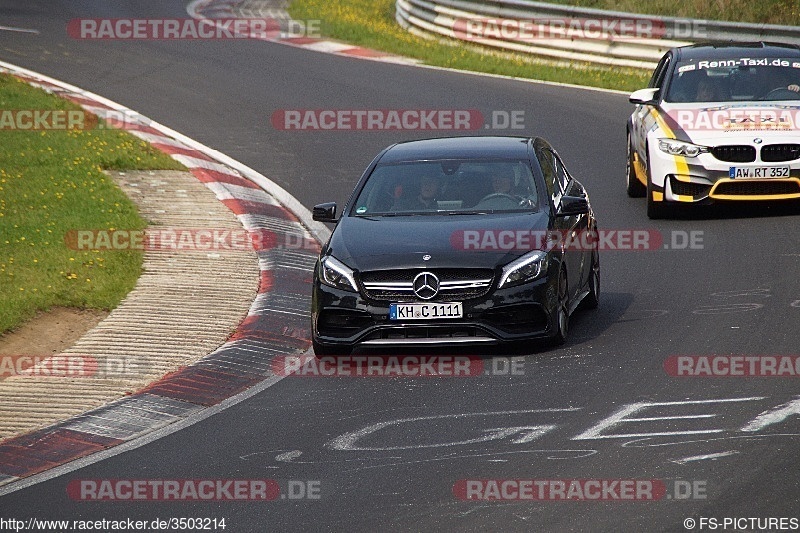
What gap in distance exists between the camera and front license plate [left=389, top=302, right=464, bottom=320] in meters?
10.1

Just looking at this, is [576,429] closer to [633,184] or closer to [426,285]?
[426,285]

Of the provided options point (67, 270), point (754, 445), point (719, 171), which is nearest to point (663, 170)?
point (719, 171)

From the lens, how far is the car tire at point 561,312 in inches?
413

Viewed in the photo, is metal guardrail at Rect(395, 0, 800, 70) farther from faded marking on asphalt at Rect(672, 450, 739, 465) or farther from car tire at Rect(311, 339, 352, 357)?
faded marking on asphalt at Rect(672, 450, 739, 465)

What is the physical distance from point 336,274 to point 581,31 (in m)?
16.4

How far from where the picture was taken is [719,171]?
15141mm

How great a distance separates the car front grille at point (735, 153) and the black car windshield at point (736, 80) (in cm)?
92

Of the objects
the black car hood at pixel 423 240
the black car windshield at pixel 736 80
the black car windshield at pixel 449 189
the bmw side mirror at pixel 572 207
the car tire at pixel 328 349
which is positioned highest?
the black car windshield at pixel 736 80

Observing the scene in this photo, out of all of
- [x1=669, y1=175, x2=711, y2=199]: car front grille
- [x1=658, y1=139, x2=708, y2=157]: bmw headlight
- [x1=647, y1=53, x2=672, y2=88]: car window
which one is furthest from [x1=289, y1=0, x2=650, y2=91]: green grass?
[x1=669, y1=175, x2=711, y2=199]: car front grille

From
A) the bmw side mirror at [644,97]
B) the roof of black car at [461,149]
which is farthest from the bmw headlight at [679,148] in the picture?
the roof of black car at [461,149]

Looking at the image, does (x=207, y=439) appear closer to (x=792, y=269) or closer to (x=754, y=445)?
(x=754, y=445)

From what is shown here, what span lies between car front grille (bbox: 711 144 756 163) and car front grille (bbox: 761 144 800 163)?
0.12 meters

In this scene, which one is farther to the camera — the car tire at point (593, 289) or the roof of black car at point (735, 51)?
the roof of black car at point (735, 51)

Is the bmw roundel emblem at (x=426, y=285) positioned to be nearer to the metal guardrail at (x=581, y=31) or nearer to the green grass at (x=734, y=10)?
the metal guardrail at (x=581, y=31)
